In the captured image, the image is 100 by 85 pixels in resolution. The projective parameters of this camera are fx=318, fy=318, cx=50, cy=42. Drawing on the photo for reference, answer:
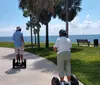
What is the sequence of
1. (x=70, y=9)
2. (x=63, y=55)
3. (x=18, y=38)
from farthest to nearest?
(x=70, y=9), (x=18, y=38), (x=63, y=55)

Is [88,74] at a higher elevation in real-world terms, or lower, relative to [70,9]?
lower

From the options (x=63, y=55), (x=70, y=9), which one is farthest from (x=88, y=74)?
(x=70, y=9)

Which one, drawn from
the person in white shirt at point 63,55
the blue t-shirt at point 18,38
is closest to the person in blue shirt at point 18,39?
the blue t-shirt at point 18,38

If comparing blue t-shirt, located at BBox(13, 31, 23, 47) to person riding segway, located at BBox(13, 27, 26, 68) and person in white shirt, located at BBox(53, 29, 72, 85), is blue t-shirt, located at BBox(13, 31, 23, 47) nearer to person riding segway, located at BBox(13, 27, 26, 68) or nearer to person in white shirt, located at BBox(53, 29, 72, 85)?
person riding segway, located at BBox(13, 27, 26, 68)

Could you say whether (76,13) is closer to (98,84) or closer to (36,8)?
(36,8)

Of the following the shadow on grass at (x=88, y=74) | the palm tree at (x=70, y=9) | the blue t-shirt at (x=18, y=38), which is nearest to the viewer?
the shadow on grass at (x=88, y=74)

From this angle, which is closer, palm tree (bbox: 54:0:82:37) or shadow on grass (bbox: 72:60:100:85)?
shadow on grass (bbox: 72:60:100:85)

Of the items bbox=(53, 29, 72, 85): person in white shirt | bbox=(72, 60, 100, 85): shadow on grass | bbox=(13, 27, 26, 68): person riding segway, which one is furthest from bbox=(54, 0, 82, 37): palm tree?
bbox=(53, 29, 72, 85): person in white shirt

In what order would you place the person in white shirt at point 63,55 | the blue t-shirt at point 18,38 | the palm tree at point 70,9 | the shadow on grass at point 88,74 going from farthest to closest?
the palm tree at point 70,9 < the blue t-shirt at point 18,38 < the shadow on grass at point 88,74 < the person in white shirt at point 63,55

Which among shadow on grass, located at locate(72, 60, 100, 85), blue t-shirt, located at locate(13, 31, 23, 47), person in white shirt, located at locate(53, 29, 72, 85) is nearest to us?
person in white shirt, located at locate(53, 29, 72, 85)

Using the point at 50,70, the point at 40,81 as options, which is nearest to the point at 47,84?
the point at 40,81

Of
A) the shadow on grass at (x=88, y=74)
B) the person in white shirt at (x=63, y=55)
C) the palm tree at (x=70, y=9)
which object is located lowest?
the shadow on grass at (x=88, y=74)

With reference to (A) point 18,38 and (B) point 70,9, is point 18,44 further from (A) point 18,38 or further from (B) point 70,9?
(B) point 70,9

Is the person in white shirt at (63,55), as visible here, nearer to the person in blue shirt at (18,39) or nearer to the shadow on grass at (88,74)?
the shadow on grass at (88,74)
